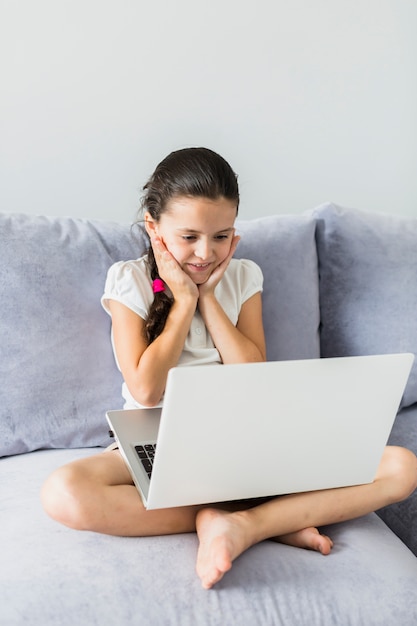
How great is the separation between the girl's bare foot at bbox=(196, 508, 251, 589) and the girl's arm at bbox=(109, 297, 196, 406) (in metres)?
0.32

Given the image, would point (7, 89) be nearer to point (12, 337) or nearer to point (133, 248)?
point (133, 248)

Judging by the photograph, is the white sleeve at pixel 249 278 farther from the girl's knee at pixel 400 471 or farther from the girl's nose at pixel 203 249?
the girl's knee at pixel 400 471

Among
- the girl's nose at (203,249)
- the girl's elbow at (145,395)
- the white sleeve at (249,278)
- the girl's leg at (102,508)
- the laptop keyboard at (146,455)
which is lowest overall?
the girl's leg at (102,508)

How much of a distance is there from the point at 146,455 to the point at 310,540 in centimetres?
31

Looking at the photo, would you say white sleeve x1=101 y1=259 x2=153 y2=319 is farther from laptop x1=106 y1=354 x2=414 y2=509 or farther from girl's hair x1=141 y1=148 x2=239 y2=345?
laptop x1=106 y1=354 x2=414 y2=509

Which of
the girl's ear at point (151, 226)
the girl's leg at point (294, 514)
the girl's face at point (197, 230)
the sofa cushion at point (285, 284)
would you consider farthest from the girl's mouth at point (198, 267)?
the girl's leg at point (294, 514)

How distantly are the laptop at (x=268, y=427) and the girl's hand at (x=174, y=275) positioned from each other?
47 cm

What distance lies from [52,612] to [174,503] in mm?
227

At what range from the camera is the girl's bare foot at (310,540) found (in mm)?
1155

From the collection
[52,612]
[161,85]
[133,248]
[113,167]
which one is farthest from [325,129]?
[52,612]

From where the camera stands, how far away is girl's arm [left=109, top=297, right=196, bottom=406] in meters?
1.42

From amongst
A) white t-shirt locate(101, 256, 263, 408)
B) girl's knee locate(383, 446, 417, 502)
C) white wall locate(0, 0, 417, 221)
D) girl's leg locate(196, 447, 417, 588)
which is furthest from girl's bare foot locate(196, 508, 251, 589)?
white wall locate(0, 0, 417, 221)

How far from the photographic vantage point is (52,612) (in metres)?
0.99

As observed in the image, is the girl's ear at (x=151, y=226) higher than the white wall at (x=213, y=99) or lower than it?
lower
